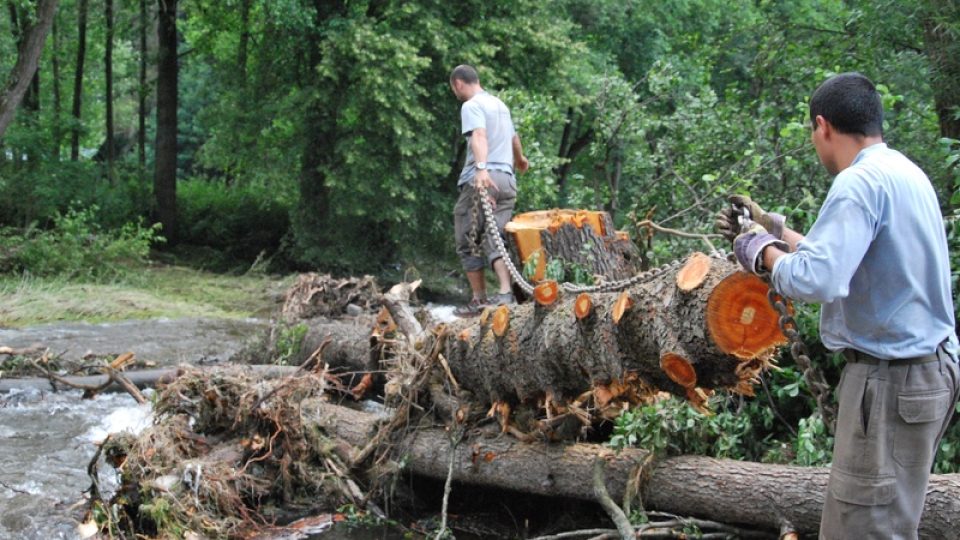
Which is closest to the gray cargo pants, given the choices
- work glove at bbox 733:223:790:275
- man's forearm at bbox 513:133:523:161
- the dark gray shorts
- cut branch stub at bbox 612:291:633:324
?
work glove at bbox 733:223:790:275

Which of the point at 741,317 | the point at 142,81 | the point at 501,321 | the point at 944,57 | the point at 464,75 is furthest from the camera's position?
the point at 142,81

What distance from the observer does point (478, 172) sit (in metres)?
8.37

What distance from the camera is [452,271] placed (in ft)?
60.4

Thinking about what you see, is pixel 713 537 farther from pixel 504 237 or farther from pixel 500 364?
pixel 504 237

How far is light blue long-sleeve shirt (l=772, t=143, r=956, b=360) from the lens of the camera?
10.6ft

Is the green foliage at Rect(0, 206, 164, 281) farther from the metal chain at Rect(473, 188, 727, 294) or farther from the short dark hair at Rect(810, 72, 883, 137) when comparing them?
the short dark hair at Rect(810, 72, 883, 137)

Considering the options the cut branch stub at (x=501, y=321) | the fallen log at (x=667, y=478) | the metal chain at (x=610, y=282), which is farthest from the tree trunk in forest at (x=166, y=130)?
the cut branch stub at (x=501, y=321)

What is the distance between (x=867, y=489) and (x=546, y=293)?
2574 millimetres

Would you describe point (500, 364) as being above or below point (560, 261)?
below

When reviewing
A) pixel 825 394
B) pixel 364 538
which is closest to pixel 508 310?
pixel 364 538

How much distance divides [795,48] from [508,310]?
617 cm

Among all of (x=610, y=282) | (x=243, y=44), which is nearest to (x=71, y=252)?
(x=243, y=44)

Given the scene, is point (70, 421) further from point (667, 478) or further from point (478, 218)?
point (667, 478)

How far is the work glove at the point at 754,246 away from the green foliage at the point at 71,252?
13.8m
